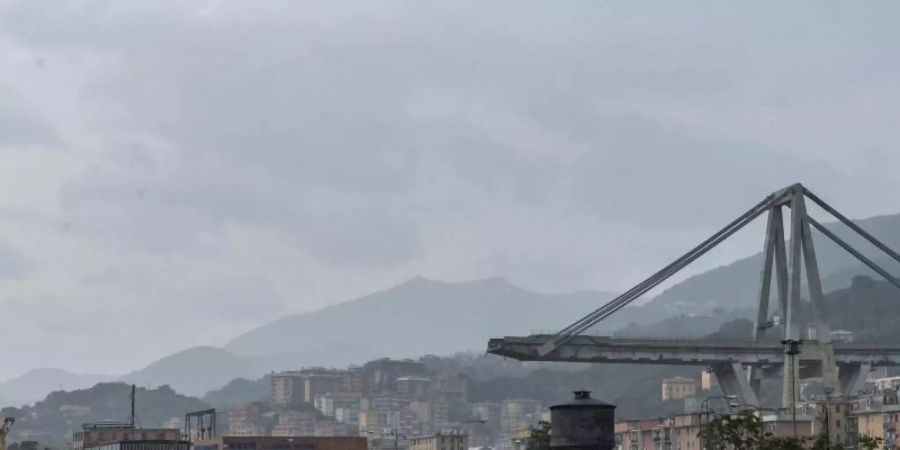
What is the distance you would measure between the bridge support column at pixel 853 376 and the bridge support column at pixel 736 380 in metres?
11.5

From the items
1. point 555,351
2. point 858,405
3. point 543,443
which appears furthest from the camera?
point 858,405

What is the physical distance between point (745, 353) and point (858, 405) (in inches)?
627

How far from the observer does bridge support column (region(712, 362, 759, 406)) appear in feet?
613

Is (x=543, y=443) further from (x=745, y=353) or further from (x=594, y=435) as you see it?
(x=594, y=435)

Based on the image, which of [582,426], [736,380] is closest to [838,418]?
[736,380]

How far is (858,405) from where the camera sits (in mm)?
195000

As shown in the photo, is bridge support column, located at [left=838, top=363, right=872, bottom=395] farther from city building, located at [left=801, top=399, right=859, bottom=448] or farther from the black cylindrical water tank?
the black cylindrical water tank

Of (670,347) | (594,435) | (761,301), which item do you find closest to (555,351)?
(670,347)

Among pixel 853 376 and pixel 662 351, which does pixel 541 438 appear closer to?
pixel 662 351

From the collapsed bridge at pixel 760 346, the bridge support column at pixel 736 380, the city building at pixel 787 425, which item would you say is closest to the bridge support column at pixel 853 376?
the collapsed bridge at pixel 760 346

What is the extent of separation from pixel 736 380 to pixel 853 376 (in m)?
14.6

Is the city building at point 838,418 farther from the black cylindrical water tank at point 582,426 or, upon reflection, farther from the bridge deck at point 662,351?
the black cylindrical water tank at point 582,426

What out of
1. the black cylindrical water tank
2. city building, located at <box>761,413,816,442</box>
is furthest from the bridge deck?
the black cylindrical water tank

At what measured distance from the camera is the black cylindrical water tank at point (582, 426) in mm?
61312
